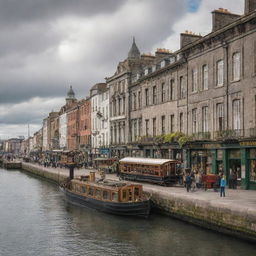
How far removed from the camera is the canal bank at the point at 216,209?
67.3ft

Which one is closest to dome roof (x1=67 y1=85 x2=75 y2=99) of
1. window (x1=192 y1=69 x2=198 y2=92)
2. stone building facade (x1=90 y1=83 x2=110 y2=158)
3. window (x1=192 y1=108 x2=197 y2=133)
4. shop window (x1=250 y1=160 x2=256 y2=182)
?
stone building facade (x1=90 y1=83 x2=110 y2=158)

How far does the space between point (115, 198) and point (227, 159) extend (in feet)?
32.8

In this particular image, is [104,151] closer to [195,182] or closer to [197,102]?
[197,102]

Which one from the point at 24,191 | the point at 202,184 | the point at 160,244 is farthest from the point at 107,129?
the point at 160,244

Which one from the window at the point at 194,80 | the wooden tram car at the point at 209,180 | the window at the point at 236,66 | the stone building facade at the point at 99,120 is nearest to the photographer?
the wooden tram car at the point at 209,180

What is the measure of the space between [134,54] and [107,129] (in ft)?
41.7

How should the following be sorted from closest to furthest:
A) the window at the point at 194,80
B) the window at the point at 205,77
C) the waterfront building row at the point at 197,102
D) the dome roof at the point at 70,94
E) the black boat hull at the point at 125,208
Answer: the black boat hull at the point at 125,208 → the waterfront building row at the point at 197,102 → the window at the point at 205,77 → the window at the point at 194,80 → the dome roof at the point at 70,94

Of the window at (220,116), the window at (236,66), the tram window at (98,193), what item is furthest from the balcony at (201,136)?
the tram window at (98,193)

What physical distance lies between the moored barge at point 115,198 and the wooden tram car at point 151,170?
4790mm

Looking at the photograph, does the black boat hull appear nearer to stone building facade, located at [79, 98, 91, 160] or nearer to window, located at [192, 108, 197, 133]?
window, located at [192, 108, 197, 133]

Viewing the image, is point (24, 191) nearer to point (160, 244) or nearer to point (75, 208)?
point (75, 208)

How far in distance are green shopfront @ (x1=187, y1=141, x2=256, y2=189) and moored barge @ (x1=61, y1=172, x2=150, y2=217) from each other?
25.7 feet

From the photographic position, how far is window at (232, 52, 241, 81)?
33.3 meters

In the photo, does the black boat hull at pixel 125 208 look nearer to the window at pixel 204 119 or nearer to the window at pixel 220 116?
the window at pixel 220 116
